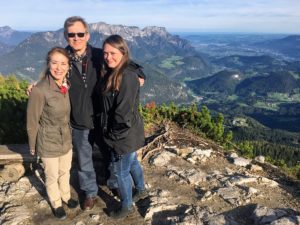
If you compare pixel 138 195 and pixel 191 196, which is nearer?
pixel 138 195

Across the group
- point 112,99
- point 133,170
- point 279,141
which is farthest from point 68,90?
point 279,141

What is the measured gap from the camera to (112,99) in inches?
203

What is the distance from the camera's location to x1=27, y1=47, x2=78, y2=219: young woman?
532 centimetres

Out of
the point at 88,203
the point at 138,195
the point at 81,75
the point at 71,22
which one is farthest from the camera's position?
the point at 138,195

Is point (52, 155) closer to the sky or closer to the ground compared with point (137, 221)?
closer to the sky

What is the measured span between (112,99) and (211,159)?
416 cm

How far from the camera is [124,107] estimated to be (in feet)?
16.7

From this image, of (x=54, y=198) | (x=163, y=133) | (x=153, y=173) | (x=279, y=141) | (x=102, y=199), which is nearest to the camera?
(x=54, y=198)

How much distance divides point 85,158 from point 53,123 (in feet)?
2.91

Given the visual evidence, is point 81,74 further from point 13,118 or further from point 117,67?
point 13,118

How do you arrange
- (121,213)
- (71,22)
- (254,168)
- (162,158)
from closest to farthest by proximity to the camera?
(71,22)
(121,213)
(254,168)
(162,158)

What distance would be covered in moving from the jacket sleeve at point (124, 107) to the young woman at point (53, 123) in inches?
35.9

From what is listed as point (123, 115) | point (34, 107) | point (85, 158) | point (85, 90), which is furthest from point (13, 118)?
point (123, 115)

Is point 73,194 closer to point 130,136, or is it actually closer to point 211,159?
point 130,136
